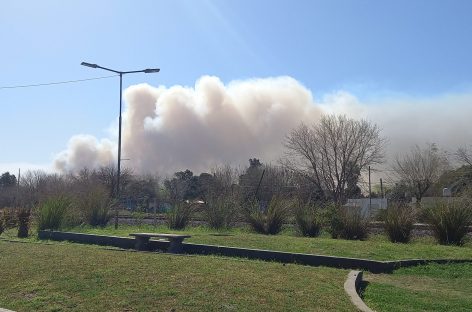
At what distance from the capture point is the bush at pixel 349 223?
17.8m

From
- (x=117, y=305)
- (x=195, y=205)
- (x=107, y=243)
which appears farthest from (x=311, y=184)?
(x=117, y=305)

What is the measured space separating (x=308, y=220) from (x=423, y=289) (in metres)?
10.2

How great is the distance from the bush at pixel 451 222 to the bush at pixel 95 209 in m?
15.0

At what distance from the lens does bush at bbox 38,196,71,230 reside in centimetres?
2100

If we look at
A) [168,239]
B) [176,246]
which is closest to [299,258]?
[176,246]

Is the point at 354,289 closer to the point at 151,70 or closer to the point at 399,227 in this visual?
the point at 399,227

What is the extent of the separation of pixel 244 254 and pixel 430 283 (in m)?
4.32

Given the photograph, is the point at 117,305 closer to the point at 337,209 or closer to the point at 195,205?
the point at 337,209

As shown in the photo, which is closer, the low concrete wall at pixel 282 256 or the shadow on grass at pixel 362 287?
the shadow on grass at pixel 362 287

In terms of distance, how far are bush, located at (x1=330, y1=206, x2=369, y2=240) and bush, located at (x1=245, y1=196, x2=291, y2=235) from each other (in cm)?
256

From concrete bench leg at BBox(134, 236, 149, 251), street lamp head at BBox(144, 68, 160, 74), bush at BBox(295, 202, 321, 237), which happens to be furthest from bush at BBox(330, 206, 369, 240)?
street lamp head at BBox(144, 68, 160, 74)

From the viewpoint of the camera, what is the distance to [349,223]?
1781cm

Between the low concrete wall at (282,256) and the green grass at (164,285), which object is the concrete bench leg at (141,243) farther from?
the green grass at (164,285)

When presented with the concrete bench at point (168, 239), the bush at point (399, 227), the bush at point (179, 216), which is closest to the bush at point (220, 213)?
the bush at point (179, 216)
